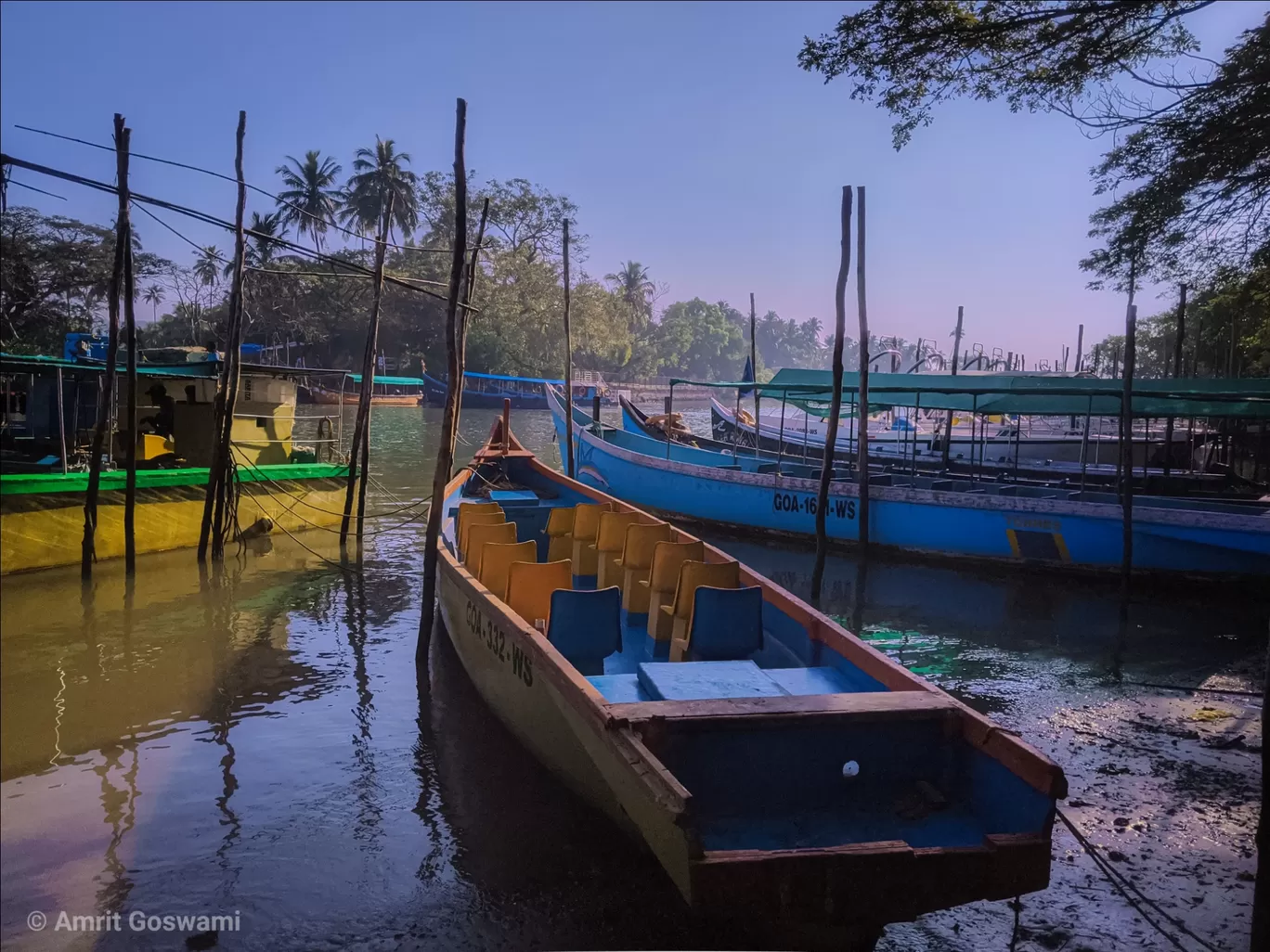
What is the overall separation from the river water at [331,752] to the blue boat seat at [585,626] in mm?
836

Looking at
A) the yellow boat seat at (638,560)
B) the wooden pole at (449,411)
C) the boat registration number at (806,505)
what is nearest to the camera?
the yellow boat seat at (638,560)

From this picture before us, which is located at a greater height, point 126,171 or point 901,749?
point 126,171

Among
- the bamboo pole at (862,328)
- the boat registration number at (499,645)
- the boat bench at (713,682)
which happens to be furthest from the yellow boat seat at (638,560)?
the bamboo pole at (862,328)

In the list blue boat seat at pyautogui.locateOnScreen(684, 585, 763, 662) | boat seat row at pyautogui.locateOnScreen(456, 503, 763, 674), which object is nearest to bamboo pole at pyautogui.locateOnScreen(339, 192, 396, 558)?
boat seat row at pyautogui.locateOnScreen(456, 503, 763, 674)

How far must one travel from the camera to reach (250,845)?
16.9 feet

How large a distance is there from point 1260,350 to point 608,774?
23.2 m

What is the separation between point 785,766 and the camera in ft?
13.0

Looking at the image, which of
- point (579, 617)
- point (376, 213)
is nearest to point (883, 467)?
point (579, 617)

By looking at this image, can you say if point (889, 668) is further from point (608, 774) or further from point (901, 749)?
point (608, 774)

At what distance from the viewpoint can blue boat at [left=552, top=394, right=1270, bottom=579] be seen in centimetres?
1135

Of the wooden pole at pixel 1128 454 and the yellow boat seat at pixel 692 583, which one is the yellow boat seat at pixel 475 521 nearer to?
the yellow boat seat at pixel 692 583

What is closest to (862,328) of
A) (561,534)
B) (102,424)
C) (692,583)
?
(561,534)

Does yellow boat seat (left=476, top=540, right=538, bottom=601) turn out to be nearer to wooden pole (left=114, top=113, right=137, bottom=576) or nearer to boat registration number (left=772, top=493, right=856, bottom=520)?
wooden pole (left=114, top=113, right=137, bottom=576)

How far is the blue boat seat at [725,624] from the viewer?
5797 mm
